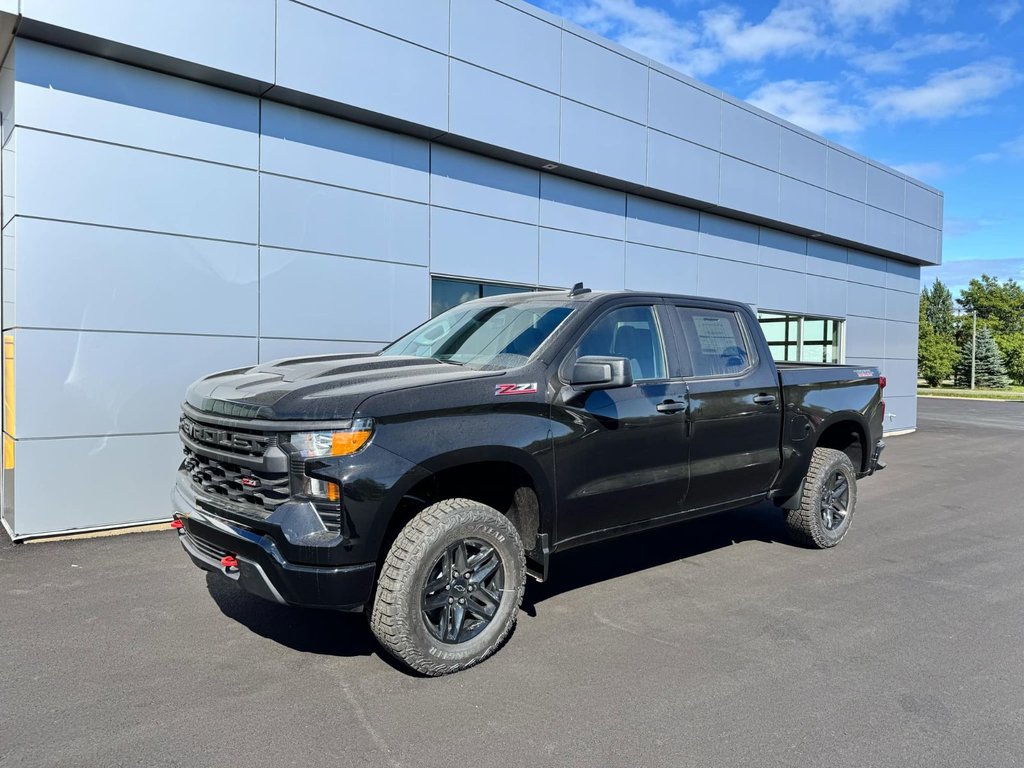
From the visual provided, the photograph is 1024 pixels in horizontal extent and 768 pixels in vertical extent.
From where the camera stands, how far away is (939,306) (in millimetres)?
91875

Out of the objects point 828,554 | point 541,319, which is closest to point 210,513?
point 541,319

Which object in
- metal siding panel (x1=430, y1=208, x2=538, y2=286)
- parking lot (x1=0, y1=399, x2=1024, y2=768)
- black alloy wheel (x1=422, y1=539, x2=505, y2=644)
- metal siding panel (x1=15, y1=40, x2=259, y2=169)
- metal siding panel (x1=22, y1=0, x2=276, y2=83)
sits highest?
metal siding panel (x1=22, y1=0, x2=276, y2=83)

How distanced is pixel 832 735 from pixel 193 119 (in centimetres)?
779

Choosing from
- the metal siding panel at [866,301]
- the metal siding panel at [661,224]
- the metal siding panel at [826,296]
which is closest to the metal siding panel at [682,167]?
the metal siding panel at [661,224]

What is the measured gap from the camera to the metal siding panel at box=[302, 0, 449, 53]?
8.20 meters

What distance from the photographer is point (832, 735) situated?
312 centimetres

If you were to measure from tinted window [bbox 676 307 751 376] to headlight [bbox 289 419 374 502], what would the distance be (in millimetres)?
2624

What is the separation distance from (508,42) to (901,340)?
15.0m

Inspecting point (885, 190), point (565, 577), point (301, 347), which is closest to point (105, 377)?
point (301, 347)

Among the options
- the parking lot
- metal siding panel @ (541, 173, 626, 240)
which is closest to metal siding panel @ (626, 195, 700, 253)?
metal siding panel @ (541, 173, 626, 240)

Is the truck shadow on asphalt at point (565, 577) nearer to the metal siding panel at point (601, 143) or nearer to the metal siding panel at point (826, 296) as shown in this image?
the metal siding panel at point (601, 143)

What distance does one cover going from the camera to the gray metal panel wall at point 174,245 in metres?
6.59

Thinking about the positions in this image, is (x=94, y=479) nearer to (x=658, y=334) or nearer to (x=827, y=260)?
(x=658, y=334)

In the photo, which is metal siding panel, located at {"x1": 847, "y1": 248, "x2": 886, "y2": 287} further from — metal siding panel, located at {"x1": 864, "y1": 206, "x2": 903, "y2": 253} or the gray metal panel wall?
the gray metal panel wall
